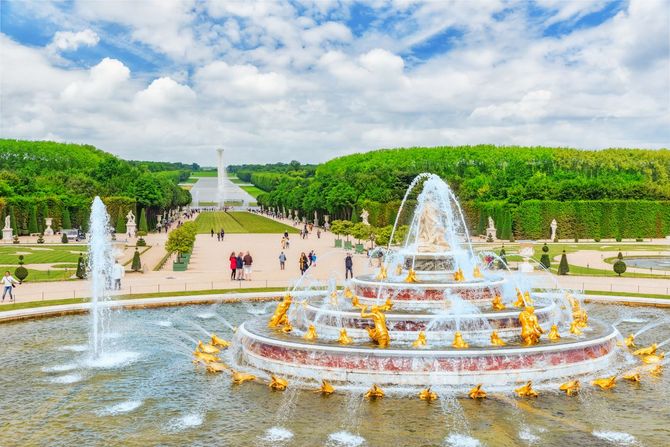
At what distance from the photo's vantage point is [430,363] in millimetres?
17891

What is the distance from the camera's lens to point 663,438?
14.4 meters

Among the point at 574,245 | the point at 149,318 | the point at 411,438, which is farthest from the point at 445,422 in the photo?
the point at 574,245

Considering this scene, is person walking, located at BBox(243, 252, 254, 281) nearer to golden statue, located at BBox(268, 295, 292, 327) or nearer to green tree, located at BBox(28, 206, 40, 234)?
golden statue, located at BBox(268, 295, 292, 327)

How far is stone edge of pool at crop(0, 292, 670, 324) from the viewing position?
2716 centimetres

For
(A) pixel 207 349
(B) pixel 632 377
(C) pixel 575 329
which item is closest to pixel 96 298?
(A) pixel 207 349

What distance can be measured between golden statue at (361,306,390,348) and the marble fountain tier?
26 millimetres

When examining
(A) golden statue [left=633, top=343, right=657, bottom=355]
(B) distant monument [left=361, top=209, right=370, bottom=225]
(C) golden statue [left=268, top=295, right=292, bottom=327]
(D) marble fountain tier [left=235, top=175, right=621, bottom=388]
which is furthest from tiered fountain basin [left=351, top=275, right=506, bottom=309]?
(B) distant monument [left=361, top=209, right=370, bottom=225]

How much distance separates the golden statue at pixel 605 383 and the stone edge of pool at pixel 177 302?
1234cm

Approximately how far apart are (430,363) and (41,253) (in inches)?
1889

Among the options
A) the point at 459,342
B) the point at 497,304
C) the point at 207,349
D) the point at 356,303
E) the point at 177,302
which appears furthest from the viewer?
the point at 177,302

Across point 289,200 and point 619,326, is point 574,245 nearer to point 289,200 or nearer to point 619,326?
point 619,326

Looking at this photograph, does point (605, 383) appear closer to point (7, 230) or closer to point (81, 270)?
point (81, 270)

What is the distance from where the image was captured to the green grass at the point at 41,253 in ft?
169

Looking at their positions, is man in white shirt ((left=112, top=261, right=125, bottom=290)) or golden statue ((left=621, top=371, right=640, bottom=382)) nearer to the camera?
golden statue ((left=621, top=371, right=640, bottom=382))
